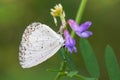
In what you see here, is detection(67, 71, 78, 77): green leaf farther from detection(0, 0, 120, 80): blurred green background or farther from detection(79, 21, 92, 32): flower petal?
detection(0, 0, 120, 80): blurred green background

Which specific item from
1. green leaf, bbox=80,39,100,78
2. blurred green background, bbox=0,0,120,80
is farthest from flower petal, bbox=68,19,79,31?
blurred green background, bbox=0,0,120,80

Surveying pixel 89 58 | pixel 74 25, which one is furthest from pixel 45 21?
pixel 74 25

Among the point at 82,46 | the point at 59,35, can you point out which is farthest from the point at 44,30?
the point at 82,46

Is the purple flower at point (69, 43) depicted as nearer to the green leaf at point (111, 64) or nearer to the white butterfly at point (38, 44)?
the white butterfly at point (38, 44)

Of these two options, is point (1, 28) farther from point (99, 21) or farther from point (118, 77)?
point (118, 77)

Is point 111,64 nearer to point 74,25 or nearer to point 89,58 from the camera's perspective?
point 89,58

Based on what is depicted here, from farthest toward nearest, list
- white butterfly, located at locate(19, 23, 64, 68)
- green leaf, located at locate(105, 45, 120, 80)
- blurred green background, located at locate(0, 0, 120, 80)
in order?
blurred green background, located at locate(0, 0, 120, 80) < green leaf, located at locate(105, 45, 120, 80) < white butterfly, located at locate(19, 23, 64, 68)

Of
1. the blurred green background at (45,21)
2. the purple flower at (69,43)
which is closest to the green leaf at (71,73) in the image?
the purple flower at (69,43)
